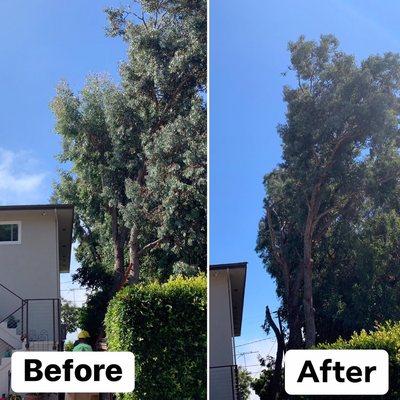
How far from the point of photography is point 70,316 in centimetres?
1130

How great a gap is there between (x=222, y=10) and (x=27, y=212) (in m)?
3.70

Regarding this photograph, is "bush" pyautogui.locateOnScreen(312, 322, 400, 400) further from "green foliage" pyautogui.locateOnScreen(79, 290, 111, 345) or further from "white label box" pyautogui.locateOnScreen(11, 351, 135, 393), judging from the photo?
"green foliage" pyautogui.locateOnScreen(79, 290, 111, 345)

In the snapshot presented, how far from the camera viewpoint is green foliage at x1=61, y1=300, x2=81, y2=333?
1116cm

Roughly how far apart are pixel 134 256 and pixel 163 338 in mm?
3987

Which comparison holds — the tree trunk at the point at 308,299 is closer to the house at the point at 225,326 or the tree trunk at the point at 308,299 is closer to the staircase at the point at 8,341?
the house at the point at 225,326

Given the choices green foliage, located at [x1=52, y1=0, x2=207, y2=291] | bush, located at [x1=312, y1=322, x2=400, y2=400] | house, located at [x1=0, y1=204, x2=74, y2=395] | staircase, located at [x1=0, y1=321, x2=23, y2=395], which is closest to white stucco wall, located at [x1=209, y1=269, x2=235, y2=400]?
bush, located at [x1=312, y1=322, x2=400, y2=400]

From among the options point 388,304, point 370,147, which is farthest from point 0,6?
point 388,304

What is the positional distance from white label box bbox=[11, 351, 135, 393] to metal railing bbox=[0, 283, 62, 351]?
8.98 ft

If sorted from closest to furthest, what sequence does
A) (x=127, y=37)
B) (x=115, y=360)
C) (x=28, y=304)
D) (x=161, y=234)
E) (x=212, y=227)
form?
(x=115, y=360) → (x=212, y=227) → (x=28, y=304) → (x=161, y=234) → (x=127, y=37)

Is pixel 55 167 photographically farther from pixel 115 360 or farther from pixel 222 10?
pixel 115 360

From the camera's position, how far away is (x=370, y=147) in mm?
8672

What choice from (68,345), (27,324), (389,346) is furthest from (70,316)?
(389,346)

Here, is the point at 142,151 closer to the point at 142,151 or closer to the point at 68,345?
the point at 142,151

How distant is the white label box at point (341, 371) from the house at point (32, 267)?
394 centimetres
